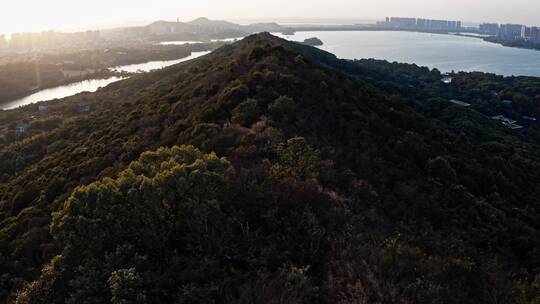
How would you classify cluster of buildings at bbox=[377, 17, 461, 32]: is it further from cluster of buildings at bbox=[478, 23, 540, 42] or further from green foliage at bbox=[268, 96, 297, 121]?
green foliage at bbox=[268, 96, 297, 121]

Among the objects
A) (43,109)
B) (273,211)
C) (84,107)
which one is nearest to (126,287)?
(273,211)

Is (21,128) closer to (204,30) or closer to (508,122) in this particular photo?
(508,122)

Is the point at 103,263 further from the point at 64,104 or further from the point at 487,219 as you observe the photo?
the point at 64,104

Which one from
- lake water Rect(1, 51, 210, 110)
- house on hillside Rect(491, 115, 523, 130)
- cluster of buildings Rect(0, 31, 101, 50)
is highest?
cluster of buildings Rect(0, 31, 101, 50)

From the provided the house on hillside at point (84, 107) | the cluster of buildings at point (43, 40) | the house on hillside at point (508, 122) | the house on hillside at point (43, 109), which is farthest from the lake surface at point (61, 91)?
the cluster of buildings at point (43, 40)

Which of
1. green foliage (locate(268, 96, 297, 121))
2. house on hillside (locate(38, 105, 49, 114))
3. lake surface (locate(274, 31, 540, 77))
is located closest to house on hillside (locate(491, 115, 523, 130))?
green foliage (locate(268, 96, 297, 121))

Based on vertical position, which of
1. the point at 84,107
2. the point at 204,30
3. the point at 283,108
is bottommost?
the point at 84,107
